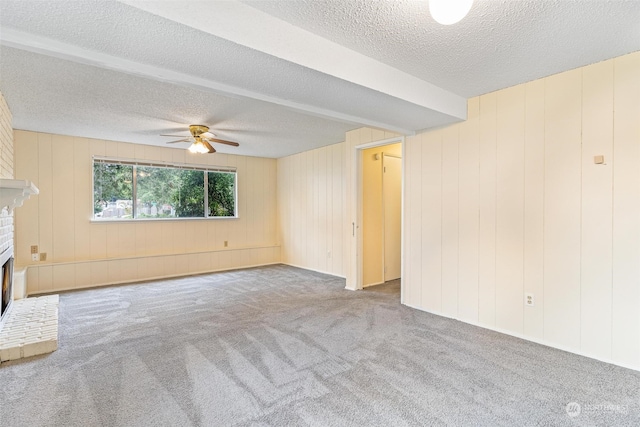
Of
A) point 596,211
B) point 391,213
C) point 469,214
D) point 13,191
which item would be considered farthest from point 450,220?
point 13,191

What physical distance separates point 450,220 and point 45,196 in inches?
223

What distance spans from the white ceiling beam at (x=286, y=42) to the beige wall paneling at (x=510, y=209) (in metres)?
0.84

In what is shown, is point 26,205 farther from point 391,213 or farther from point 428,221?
point 428,221

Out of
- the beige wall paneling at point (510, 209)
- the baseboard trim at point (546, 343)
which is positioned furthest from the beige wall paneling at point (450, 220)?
the beige wall paneling at point (510, 209)

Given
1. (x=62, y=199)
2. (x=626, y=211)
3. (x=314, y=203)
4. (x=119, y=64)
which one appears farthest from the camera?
(x=314, y=203)

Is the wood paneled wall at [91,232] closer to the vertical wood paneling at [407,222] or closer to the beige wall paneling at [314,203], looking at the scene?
the beige wall paneling at [314,203]

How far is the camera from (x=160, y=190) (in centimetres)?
565

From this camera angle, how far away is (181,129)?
4.34 metres

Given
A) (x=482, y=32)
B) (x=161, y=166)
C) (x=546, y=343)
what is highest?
(x=482, y=32)

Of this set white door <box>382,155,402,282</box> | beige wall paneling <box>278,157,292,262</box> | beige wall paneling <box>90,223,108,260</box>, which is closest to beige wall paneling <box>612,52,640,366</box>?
white door <box>382,155,402,282</box>

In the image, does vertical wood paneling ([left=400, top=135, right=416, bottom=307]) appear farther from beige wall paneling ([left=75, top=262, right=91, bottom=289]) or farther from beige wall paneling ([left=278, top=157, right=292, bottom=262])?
beige wall paneling ([left=75, top=262, right=91, bottom=289])

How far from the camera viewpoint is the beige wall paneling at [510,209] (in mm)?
2846

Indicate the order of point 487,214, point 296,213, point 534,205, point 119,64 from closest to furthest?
point 119,64 → point 534,205 → point 487,214 → point 296,213

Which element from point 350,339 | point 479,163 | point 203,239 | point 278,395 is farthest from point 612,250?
point 203,239
